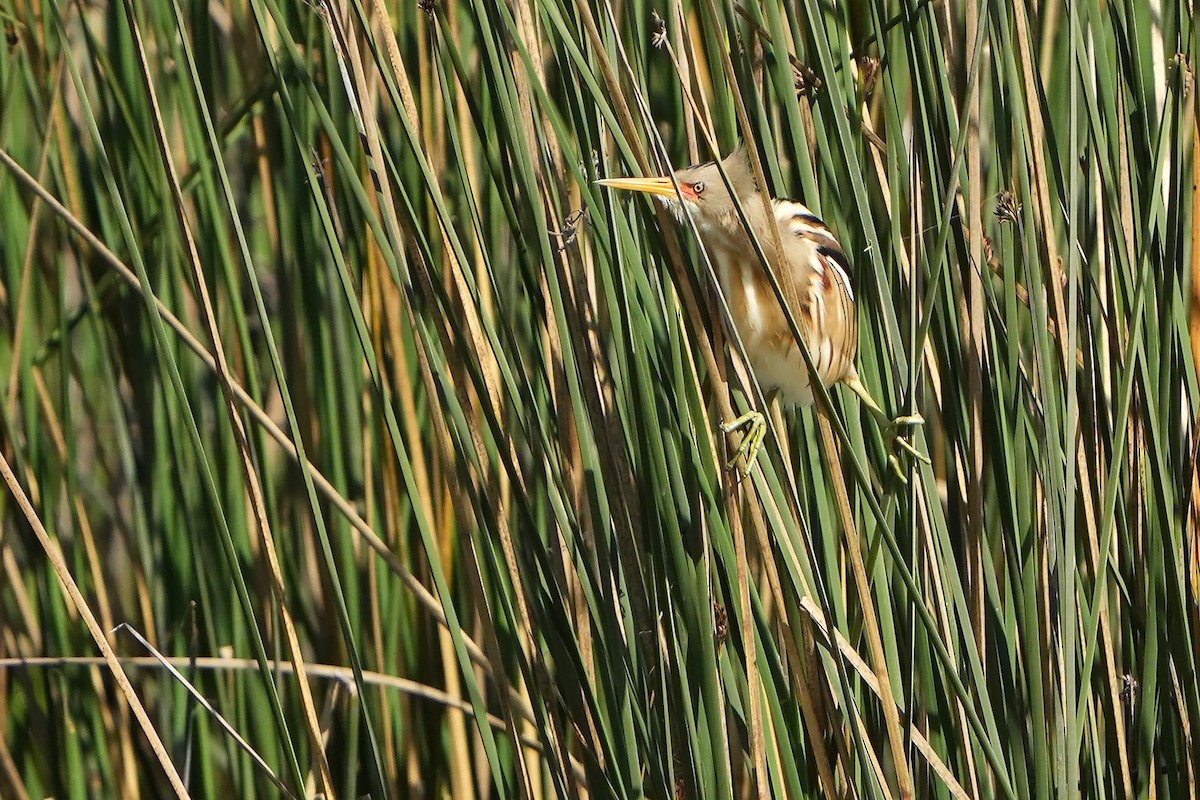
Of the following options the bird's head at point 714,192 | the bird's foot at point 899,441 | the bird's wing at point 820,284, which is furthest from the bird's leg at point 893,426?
the bird's head at point 714,192

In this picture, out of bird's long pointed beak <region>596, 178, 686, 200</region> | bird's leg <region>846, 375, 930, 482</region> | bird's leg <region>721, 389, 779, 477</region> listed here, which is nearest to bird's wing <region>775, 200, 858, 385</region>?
bird's leg <region>846, 375, 930, 482</region>

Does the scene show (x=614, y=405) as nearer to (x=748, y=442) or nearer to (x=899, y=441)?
(x=748, y=442)

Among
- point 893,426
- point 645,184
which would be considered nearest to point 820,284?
point 893,426

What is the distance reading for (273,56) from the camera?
2.96 ft

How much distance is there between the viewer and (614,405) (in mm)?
1059

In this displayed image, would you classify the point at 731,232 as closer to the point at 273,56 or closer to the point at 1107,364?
the point at 1107,364

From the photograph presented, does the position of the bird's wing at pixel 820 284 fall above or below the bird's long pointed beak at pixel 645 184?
below

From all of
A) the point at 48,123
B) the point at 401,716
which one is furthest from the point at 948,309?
the point at 48,123

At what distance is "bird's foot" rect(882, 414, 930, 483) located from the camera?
3.07 ft

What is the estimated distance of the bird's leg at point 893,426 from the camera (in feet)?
3.11

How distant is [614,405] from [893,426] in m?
0.23

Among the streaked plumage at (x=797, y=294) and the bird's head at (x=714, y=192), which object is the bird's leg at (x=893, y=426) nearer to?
the streaked plumage at (x=797, y=294)

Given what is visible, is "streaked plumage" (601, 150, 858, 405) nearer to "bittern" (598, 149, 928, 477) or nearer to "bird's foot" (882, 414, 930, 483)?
"bittern" (598, 149, 928, 477)

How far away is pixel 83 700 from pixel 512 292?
67 cm
